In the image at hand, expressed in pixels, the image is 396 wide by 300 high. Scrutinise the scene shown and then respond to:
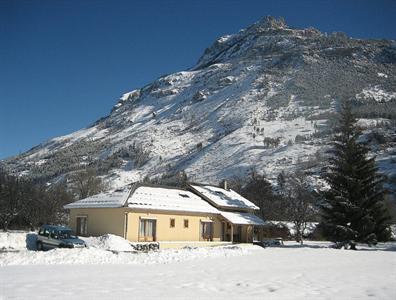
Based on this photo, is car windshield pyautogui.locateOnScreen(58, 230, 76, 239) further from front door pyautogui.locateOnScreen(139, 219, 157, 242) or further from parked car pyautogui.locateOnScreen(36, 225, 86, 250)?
front door pyautogui.locateOnScreen(139, 219, 157, 242)

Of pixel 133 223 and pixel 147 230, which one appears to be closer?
pixel 133 223

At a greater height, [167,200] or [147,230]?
[167,200]

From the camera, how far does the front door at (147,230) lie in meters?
30.3

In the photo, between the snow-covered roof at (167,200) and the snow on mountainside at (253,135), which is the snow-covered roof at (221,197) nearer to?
the snow-covered roof at (167,200)

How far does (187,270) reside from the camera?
15.6 metres

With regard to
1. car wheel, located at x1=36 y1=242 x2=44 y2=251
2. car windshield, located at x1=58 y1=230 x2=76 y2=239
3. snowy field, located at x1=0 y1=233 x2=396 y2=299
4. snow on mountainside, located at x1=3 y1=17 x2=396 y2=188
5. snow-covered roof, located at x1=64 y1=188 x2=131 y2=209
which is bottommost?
car wheel, located at x1=36 y1=242 x2=44 y2=251

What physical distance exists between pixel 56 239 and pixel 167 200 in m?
10.5

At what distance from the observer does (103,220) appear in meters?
30.0

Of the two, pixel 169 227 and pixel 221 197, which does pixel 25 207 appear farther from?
pixel 221 197

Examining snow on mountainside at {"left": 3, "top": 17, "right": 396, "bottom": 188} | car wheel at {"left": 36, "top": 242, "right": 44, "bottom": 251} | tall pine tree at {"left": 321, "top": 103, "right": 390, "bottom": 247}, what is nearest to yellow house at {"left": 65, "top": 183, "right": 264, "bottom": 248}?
car wheel at {"left": 36, "top": 242, "right": 44, "bottom": 251}

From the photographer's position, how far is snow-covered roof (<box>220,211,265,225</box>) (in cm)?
3641

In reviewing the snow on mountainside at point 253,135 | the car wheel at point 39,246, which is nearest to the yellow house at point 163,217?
the car wheel at point 39,246

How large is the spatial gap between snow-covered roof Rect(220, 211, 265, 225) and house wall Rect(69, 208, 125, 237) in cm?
1012

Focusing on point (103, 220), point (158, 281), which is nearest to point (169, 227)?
point (103, 220)
